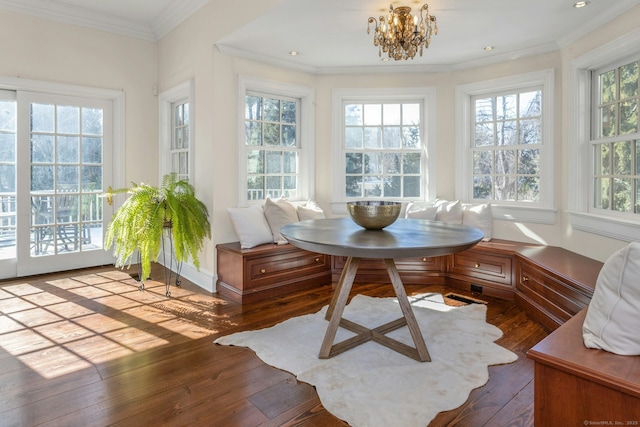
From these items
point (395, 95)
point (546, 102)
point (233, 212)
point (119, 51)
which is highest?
point (119, 51)

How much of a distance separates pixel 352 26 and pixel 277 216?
1.90 m

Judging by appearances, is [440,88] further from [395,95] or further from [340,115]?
[340,115]

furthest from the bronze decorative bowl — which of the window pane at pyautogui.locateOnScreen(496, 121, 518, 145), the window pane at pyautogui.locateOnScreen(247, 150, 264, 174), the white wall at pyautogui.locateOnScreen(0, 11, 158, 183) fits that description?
the white wall at pyautogui.locateOnScreen(0, 11, 158, 183)

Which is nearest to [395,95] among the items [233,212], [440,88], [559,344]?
[440,88]

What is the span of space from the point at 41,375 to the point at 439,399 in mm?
2159

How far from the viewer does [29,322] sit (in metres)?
3.00

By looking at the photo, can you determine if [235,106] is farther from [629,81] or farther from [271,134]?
[629,81]

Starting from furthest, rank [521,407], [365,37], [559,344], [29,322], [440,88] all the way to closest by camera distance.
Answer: [440,88] < [365,37] < [29,322] < [521,407] < [559,344]

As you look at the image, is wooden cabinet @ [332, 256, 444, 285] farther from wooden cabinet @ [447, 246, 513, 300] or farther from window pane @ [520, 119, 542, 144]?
window pane @ [520, 119, 542, 144]

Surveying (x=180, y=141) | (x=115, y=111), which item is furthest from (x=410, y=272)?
(x=115, y=111)

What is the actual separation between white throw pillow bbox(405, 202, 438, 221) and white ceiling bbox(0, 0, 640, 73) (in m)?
1.60

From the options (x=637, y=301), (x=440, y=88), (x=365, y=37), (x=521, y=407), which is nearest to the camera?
(x=637, y=301)

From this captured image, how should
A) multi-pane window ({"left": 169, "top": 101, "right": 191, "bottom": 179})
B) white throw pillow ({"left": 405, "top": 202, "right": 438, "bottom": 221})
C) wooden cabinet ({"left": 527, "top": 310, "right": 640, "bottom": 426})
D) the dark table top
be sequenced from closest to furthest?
wooden cabinet ({"left": 527, "top": 310, "right": 640, "bottom": 426}) < the dark table top < white throw pillow ({"left": 405, "top": 202, "right": 438, "bottom": 221}) < multi-pane window ({"left": 169, "top": 101, "right": 191, "bottom": 179})

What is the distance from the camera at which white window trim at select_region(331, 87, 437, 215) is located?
4.62 metres
